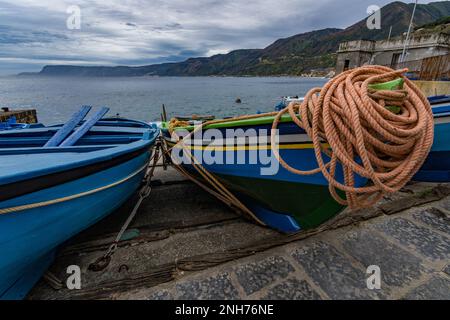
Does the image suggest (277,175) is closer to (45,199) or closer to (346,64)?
(45,199)

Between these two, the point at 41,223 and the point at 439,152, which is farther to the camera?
the point at 439,152

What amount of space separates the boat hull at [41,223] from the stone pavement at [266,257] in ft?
0.75

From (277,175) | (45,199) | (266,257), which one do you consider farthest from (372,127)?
(45,199)

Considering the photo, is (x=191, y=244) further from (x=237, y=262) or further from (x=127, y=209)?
(x=127, y=209)

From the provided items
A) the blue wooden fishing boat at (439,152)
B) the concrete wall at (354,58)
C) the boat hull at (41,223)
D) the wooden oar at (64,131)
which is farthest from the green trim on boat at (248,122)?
the concrete wall at (354,58)

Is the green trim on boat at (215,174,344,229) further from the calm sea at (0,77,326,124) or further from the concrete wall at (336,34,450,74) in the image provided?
the concrete wall at (336,34,450,74)

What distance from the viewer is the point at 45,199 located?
73.3 inches

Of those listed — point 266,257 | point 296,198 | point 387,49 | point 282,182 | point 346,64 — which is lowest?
point 266,257

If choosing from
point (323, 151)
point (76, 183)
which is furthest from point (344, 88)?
point (76, 183)

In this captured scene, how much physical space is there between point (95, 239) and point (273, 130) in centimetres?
258

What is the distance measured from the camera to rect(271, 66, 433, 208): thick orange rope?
1.68 metres

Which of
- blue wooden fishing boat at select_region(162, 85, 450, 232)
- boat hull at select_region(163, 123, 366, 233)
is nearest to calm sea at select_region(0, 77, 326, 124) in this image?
blue wooden fishing boat at select_region(162, 85, 450, 232)

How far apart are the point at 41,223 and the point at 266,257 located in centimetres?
217

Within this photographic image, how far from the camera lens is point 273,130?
2.25 metres
